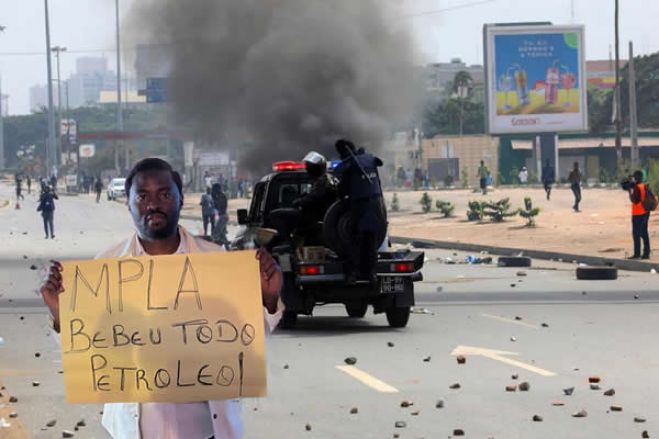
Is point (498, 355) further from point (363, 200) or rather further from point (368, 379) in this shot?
A: point (363, 200)

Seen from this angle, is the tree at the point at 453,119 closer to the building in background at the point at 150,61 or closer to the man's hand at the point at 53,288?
the building in background at the point at 150,61

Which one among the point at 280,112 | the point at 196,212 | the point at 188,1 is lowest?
the point at 196,212

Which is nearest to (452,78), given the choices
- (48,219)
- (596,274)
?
(48,219)

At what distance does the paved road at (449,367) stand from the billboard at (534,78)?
44.8 metres

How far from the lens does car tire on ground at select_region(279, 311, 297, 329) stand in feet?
48.4

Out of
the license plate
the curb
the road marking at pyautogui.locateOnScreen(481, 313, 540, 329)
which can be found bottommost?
the curb

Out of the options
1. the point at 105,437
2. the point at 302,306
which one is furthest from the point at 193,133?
the point at 105,437

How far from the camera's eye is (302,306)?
14.6 m

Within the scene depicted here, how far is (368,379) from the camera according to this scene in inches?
430

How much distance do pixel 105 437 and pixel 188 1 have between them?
27266mm

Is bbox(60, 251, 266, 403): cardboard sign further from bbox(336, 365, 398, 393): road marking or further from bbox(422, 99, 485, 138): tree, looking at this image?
bbox(422, 99, 485, 138): tree

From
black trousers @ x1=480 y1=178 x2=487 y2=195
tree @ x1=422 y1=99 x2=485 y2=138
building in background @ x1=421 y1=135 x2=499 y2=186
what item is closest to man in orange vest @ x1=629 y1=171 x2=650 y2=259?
black trousers @ x1=480 y1=178 x2=487 y2=195

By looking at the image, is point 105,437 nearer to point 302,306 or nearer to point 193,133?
point 302,306

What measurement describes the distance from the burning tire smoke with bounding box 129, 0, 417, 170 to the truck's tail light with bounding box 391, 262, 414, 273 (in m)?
17.7
